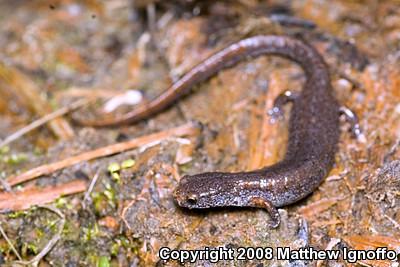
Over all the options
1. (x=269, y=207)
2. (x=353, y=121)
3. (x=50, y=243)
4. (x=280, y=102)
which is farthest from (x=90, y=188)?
(x=353, y=121)

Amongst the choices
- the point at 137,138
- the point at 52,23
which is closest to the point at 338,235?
the point at 137,138

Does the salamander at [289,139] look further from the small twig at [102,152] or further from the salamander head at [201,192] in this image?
the small twig at [102,152]

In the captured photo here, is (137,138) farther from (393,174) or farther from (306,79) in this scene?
(393,174)

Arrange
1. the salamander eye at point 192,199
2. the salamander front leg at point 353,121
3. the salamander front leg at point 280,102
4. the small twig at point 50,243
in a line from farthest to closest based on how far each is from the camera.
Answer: the salamander front leg at point 280,102 → the salamander front leg at point 353,121 → the small twig at point 50,243 → the salamander eye at point 192,199

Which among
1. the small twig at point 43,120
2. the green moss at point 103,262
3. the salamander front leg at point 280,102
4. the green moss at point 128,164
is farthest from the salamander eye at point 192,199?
the small twig at point 43,120

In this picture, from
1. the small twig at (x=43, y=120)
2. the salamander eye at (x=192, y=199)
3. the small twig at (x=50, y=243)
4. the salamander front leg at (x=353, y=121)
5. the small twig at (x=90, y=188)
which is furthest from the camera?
the small twig at (x=43, y=120)

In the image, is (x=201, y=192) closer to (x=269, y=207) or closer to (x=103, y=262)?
(x=269, y=207)

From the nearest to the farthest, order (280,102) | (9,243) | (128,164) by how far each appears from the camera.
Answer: (9,243)
(128,164)
(280,102)
